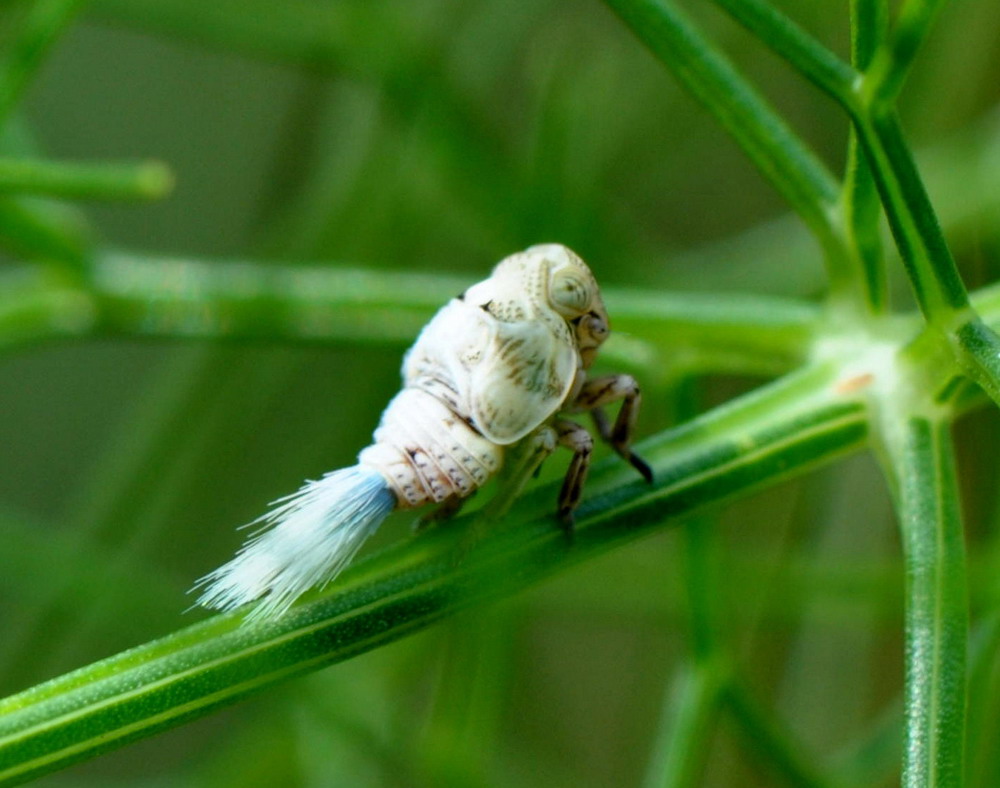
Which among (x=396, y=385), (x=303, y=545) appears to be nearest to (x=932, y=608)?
(x=303, y=545)

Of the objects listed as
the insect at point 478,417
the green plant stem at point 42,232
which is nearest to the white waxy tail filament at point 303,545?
the insect at point 478,417

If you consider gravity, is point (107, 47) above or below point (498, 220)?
above

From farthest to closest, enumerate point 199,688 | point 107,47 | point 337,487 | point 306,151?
1. point 107,47
2. point 306,151
3. point 337,487
4. point 199,688

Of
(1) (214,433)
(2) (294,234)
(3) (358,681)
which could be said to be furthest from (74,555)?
(2) (294,234)

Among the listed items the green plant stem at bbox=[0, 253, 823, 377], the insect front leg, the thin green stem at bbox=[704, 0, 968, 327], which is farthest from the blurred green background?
the thin green stem at bbox=[704, 0, 968, 327]

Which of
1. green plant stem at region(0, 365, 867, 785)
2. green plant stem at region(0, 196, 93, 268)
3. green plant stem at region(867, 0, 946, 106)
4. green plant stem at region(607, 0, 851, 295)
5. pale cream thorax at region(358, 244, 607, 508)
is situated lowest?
green plant stem at region(0, 365, 867, 785)

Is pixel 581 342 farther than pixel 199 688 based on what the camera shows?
Yes

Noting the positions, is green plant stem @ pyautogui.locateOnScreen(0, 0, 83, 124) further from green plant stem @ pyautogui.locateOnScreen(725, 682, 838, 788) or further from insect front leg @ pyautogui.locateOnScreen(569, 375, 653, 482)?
green plant stem @ pyautogui.locateOnScreen(725, 682, 838, 788)

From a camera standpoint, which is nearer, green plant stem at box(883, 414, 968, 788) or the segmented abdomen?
green plant stem at box(883, 414, 968, 788)

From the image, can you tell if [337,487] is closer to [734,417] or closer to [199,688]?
[199,688]
